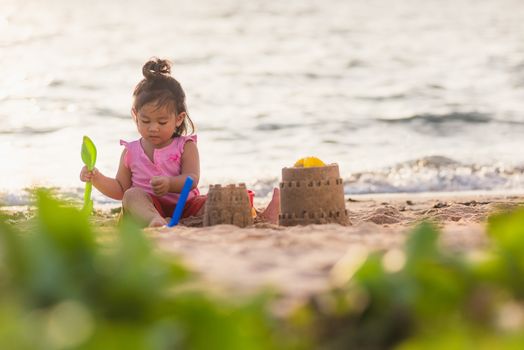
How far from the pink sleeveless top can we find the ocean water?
2108 millimetres

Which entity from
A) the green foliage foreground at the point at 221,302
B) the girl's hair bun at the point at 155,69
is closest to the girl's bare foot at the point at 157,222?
the girl's hair bun at the point at 155,69

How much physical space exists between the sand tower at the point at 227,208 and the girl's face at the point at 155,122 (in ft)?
2.39

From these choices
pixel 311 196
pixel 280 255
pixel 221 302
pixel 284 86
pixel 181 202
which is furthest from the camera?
pixel 284 86

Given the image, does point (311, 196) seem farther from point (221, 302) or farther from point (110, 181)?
point (221, 302)

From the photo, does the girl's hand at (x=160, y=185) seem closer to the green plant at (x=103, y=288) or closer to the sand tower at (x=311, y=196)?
the sand tower at (x=311, y=196)

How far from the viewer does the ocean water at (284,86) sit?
8.52m

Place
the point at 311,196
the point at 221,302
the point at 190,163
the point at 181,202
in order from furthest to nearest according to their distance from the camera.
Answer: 1. the point at 190,163
2. the point at 181,202
3. the point at 311,196
4. the point at 221,302

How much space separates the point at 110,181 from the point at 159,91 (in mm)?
522

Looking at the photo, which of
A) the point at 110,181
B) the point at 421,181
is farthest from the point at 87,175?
the point at 421,181

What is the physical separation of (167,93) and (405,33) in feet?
45.1

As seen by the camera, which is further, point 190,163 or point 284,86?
point 284,86

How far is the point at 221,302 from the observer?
116 centimetres

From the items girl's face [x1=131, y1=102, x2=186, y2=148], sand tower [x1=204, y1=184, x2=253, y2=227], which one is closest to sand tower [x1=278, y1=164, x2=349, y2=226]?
sand tower [x1=204, y1=184, x2=253, y2=227]

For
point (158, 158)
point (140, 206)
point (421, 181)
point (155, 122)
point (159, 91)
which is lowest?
point (421, 181)
